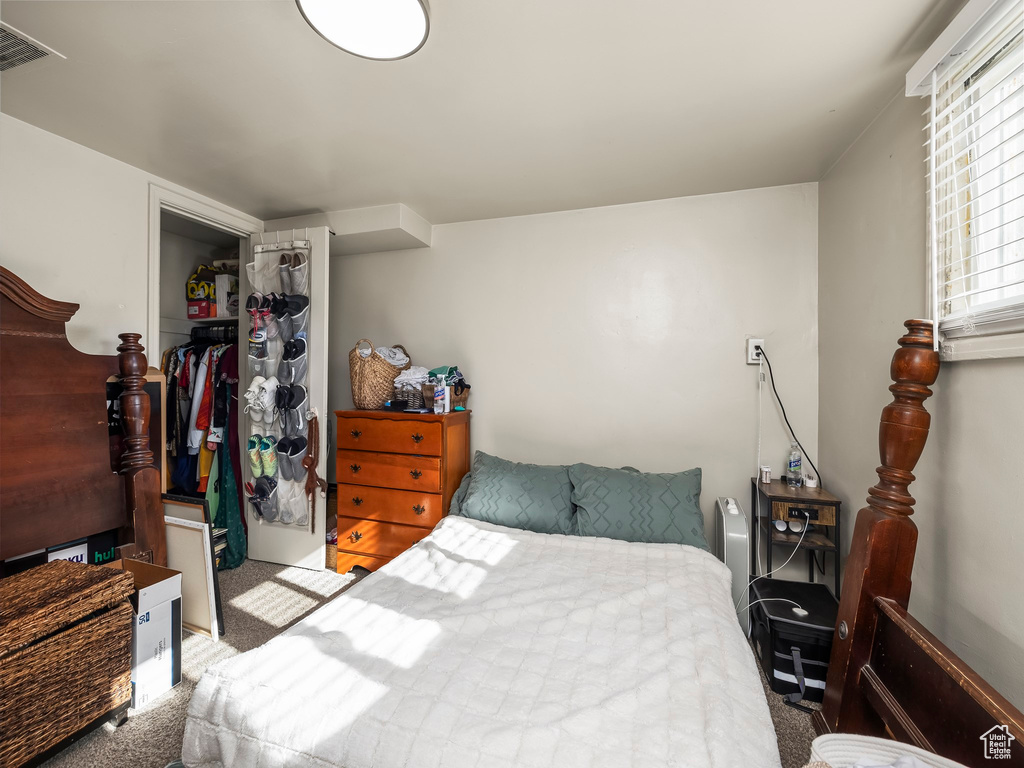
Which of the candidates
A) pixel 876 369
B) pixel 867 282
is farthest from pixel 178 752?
pixel 867 282

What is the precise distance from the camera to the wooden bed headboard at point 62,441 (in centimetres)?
173

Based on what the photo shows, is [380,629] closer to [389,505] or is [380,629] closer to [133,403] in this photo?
[389,505]

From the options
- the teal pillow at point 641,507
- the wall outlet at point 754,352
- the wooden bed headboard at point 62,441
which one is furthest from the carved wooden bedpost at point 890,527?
the wooden bed headboard at point 62,441

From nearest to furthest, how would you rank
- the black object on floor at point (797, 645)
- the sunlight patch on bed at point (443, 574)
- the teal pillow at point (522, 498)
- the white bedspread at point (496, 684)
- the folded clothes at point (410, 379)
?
the white bedspread at point (496, 684), the sunlight patch on bed at point (443, 574), the black object on floor at point (797, 645), the teal pillow at point (522, 498), the folded clothes at point (410, 379)

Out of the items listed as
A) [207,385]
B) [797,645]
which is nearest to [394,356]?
[207,385]

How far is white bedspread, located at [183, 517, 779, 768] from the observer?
0.98 metres

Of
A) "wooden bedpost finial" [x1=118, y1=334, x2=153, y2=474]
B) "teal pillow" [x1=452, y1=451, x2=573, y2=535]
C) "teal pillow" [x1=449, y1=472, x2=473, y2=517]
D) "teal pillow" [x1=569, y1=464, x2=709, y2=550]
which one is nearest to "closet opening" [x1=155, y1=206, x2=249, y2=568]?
"wooden bedpost finial" [x1=118, y1=334, x2=153, y2=474]

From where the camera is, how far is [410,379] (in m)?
2.88

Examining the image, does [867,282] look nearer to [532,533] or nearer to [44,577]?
[532,533]

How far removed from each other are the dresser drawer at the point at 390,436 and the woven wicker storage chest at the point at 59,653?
129 centimetres

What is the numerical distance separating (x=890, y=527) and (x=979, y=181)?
107 cm

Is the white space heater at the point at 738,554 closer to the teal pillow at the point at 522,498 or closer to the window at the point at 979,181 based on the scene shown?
the teal pillow at the point at 522,498

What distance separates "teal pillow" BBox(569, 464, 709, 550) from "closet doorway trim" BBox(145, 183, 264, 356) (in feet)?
8.27

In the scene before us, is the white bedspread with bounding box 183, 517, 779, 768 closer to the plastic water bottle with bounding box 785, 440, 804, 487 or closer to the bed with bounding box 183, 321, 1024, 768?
the bed with bounding box 183, 321, 1024, 768
